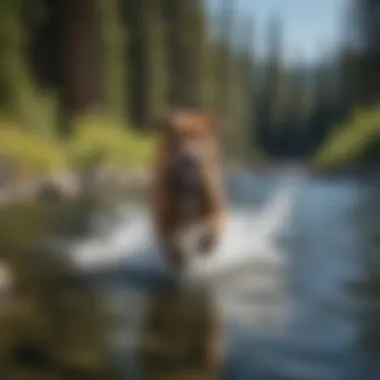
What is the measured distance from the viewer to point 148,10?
1319mm

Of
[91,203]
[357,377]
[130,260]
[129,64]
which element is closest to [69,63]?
[129,64]

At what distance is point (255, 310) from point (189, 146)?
11.7 inches

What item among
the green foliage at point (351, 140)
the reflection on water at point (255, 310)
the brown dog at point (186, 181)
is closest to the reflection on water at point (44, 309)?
the reflection on water at point (255, 310)

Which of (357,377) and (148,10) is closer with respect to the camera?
(357,377)

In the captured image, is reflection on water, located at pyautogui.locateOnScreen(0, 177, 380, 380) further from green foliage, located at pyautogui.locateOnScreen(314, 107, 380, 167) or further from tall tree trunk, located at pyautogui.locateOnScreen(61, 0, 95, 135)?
tall tree trunk, located at pyautogui.locateOnScreen(61, 0, 95, 135)

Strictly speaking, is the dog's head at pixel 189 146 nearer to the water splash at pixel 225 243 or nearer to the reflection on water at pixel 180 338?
the water splash at pixel 225 243

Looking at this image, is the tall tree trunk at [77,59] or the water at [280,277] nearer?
the water at [280,277]

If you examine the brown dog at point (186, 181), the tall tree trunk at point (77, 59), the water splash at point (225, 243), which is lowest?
the water splash at point (225, 243)

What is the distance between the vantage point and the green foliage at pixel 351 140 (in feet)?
4.14

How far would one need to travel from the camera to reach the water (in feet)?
4.00

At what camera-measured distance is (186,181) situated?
1.29 m

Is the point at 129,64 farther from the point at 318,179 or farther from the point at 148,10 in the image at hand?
the point at 318,179

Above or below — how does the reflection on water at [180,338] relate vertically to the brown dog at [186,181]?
below

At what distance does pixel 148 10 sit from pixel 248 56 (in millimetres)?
192
